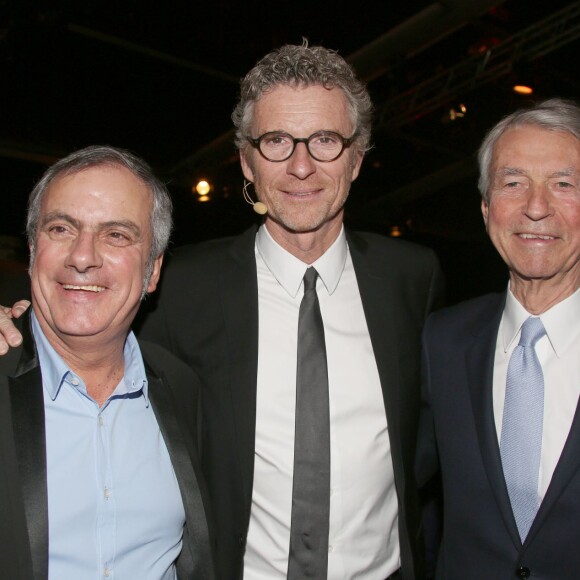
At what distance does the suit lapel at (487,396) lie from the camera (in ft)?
6.21

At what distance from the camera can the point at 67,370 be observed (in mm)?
1768

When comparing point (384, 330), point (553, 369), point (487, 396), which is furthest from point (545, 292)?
point (384, 330)

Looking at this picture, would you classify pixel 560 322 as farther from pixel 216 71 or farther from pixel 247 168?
pixel 216 71

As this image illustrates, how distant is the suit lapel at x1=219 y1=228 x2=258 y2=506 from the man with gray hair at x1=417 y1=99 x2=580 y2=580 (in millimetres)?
649

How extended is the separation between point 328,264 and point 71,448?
1.04 metres

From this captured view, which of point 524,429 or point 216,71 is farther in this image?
point 216,71

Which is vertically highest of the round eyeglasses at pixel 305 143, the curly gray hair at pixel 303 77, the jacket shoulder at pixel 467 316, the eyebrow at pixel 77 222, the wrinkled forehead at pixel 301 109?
the curly gray hair at pixel 303 77

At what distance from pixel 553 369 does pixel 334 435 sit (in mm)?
715

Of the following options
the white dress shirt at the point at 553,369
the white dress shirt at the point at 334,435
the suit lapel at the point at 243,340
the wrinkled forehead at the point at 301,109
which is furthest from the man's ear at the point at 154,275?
the white dress shirt at the point at 553,369

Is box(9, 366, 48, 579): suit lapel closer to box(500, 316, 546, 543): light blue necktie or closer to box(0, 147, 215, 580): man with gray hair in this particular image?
box(0, 147, 215, 580): man with gray hair

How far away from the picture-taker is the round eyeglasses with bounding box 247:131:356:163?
87.2 inches

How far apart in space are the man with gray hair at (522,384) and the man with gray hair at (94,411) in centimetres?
83

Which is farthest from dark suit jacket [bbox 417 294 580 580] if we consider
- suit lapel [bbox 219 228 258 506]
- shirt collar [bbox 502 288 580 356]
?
suit lapel [bbox 219 228 258 506]

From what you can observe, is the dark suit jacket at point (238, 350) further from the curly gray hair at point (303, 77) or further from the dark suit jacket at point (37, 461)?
the curly gray hair at point (303, 77)
